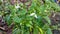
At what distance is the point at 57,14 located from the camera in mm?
3635

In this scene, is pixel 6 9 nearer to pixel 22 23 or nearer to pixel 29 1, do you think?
pixel 29 1

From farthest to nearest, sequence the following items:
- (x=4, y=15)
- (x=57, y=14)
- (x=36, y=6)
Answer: (x=57, y=14) → (x=4, y=15) → (x=36, y=6)

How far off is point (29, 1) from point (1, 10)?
525mm

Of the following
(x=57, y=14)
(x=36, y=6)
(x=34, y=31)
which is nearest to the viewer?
(x=34, y=31)

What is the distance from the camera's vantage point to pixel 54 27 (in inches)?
128

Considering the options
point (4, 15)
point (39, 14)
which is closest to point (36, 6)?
point (39, 14)

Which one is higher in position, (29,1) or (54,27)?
(29,1)

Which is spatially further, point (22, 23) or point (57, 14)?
point (57, 14)

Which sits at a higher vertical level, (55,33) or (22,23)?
(22,23)

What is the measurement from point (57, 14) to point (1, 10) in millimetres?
1019

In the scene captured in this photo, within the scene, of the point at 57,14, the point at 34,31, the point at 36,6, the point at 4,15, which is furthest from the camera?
the point at 57,14

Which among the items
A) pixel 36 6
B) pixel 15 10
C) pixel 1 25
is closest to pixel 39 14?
pixel 36 6

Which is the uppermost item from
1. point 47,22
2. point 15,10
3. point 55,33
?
point 15,10

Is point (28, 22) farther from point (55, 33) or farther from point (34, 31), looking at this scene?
point (55, 33)
